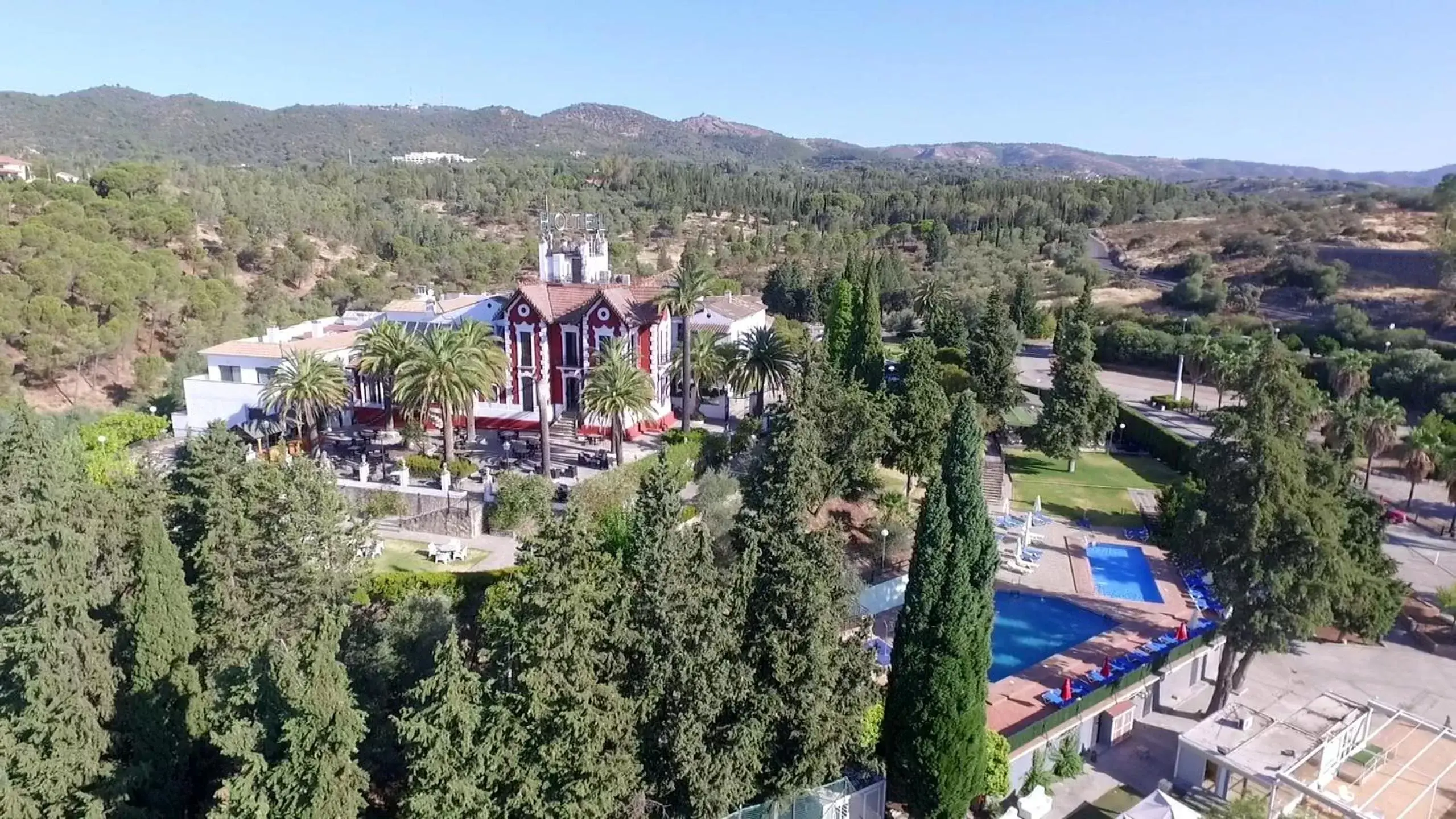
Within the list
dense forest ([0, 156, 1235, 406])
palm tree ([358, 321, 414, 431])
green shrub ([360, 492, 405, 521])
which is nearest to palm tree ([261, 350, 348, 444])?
palm tree ([358, 321, 414, 431])

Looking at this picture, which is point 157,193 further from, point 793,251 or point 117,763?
point 117,763

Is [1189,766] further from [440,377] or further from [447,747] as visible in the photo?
[440,377]

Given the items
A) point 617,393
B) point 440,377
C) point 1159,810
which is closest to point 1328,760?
point 1159,810

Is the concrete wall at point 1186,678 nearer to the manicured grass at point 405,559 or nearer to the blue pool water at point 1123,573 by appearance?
Result: the blue pool water at point 1123,573

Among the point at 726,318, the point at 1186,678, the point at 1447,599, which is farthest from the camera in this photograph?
the point at 726,318

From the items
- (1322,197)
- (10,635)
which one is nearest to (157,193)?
(10,635)

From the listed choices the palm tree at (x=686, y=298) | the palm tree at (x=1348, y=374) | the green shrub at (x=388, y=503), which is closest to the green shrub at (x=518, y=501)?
the green shrub at (x=388, y=503)
